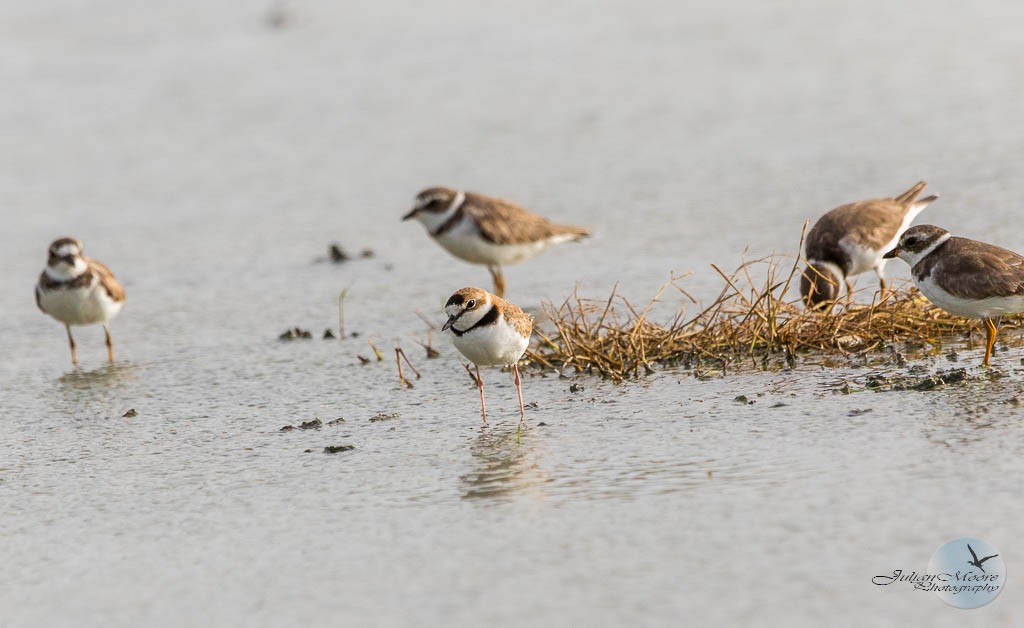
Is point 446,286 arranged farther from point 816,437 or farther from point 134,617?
point 134,617

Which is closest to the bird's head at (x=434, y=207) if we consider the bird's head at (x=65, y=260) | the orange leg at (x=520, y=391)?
the bird's head at (x=65, y=260)

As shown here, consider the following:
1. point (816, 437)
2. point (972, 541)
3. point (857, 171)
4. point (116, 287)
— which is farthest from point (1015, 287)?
point (116, 287)

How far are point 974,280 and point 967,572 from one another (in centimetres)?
285

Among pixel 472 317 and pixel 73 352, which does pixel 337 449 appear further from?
pixel 73 352

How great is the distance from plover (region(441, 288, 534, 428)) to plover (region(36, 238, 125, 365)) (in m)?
3.31

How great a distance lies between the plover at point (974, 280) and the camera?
22.3 feet

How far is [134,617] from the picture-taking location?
4594 millimetres

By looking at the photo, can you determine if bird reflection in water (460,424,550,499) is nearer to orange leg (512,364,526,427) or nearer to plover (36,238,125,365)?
orange leg (512,364,526,427)

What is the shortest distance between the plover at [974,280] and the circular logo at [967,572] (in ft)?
8.39

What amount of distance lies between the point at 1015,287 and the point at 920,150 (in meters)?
5.31

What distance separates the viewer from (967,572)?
14.0ft

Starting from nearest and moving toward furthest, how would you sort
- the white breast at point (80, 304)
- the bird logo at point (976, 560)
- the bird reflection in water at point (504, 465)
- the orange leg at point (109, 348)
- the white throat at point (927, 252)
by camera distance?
the bird logo at point (976, 560) → the bird reflection in water at point (504, 465) → the white throat at point (927, 252) → the orange leg at point (109, 348) → the white breast at point (80, 304)

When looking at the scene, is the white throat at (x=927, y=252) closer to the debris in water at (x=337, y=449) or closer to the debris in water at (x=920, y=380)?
the debris in water at (x=920, y=380)

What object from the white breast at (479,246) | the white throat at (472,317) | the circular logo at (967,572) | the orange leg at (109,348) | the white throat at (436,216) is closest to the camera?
the circular logo at (967,572)
